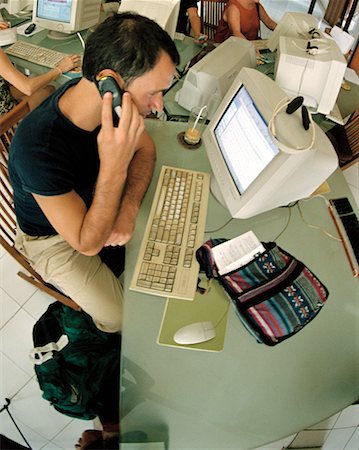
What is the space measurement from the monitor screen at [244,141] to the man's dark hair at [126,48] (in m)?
0.31

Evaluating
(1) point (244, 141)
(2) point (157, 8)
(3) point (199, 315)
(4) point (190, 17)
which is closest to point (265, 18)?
(4) point (190, 17)

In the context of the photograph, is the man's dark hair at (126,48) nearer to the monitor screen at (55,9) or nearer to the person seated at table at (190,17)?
the monitor screen at (55,9)

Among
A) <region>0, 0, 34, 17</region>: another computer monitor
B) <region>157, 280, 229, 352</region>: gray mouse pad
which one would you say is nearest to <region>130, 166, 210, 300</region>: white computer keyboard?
<region>157, 280, 229, 352</region>: gray mouse pad

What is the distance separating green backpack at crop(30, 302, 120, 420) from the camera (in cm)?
132

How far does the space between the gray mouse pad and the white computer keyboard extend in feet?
0.10

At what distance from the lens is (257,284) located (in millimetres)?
1067

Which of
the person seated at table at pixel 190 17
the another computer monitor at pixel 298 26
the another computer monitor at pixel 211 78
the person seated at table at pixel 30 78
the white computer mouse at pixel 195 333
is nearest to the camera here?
the white computer mouse at pixel 195 333

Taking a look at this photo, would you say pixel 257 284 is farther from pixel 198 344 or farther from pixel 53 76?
pixel 53 76

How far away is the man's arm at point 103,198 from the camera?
3.46ft

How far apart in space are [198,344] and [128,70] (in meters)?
0.80

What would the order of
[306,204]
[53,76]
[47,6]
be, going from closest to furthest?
1. [306,204]
2. [53,76]
3. [47,6]

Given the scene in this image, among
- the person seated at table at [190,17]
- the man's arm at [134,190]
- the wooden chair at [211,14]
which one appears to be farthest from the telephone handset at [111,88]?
the wooden chair at [211,14]

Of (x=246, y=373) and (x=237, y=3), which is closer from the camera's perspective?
(x=246, y=373)

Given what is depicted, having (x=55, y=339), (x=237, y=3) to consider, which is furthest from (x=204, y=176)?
(x=237, y=3)
